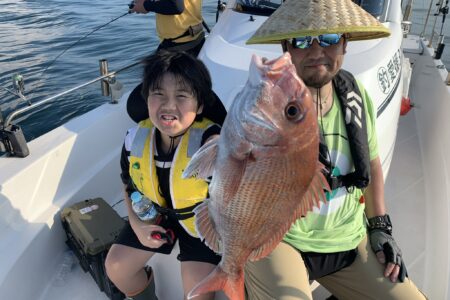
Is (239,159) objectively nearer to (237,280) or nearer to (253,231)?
(253,231)

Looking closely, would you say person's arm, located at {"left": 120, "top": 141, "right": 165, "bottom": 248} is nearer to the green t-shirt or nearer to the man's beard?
the green t-shirt

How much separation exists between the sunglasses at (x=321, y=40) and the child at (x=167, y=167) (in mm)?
514

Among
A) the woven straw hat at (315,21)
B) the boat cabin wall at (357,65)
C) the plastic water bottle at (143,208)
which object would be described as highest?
the woven straw hat at (315,21)

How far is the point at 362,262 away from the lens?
6.63ft

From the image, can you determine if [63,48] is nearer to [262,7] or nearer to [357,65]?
[262,7]

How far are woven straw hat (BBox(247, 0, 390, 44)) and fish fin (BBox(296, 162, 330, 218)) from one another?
2.14ft

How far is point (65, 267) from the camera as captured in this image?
110 inches

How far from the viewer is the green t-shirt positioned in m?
1.92

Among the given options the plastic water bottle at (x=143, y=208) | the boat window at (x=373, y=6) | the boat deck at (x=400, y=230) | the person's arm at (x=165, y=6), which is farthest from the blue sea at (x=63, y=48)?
the boat window at (x=373, y=6)

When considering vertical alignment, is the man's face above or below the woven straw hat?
below

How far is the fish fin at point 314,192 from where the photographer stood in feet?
4.18

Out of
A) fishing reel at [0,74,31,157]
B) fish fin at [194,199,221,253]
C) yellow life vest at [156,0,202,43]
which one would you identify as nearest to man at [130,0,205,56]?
yellow life vest at [156,0,202,43]

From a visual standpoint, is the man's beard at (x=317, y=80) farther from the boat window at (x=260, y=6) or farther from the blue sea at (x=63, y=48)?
the blue sea at (x=63, y=48)

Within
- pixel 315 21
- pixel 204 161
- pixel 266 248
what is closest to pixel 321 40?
pixel 315 21
